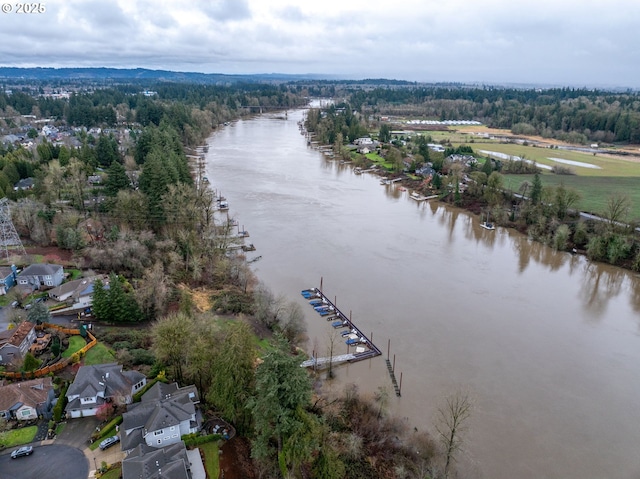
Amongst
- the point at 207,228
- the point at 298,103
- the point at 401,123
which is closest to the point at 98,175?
the point at 207,228

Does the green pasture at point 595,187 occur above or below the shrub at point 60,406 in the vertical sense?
above

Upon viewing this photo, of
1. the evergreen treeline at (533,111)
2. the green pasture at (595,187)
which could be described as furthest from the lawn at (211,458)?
the evergreen treeline at (533,111)

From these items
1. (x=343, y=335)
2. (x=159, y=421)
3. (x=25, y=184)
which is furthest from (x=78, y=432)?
(x=25, y=184)

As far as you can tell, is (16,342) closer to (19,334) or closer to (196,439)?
(19,334)

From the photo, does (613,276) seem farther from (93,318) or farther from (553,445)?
(93,318)

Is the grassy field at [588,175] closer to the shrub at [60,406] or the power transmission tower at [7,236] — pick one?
the shrub at [60,406]
